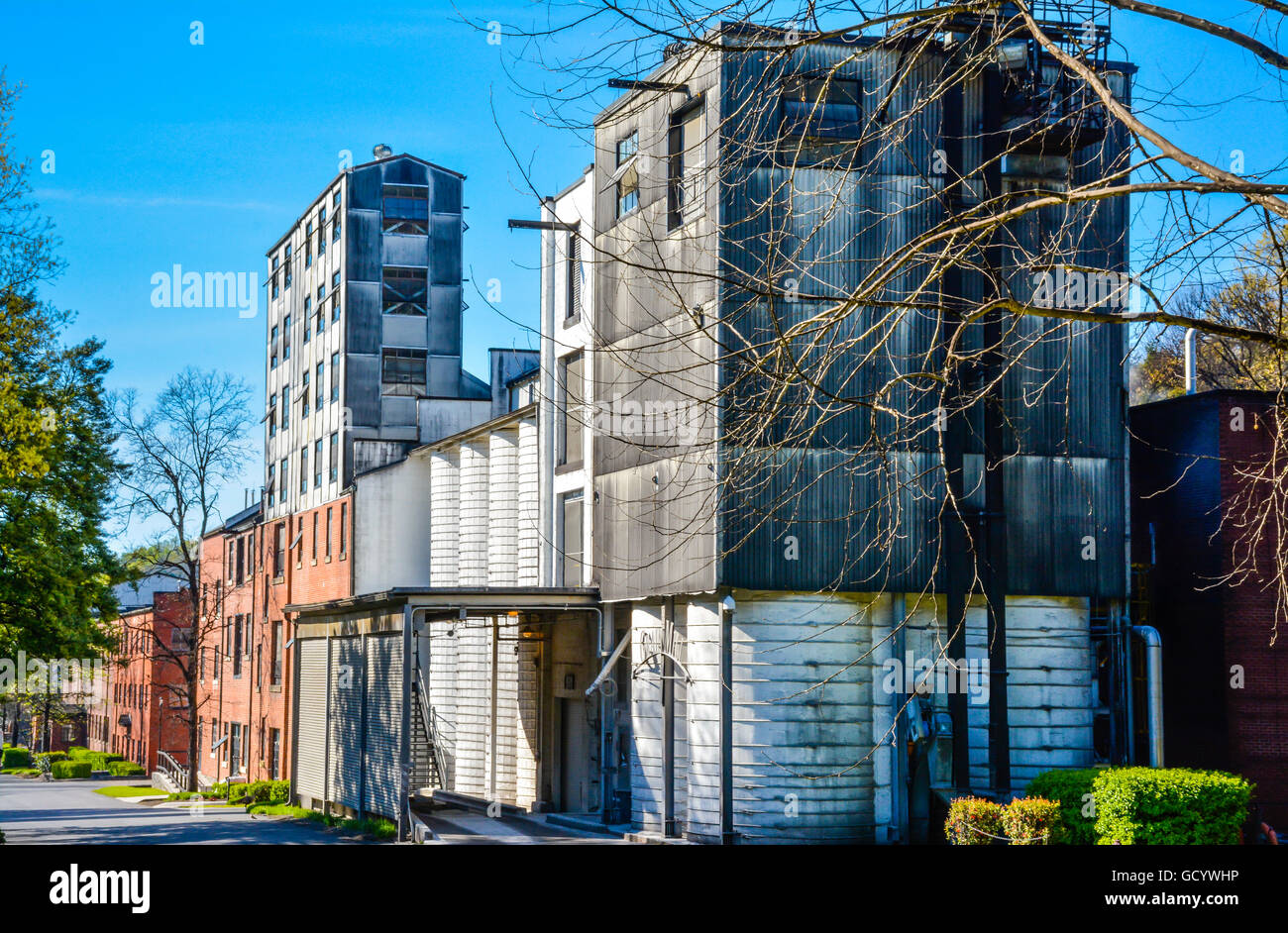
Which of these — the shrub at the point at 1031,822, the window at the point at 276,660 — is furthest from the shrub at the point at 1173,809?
the window at the point at 276,660

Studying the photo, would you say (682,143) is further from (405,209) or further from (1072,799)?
(405,209)

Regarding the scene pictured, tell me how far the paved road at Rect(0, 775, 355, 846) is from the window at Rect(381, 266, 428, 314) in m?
19.4

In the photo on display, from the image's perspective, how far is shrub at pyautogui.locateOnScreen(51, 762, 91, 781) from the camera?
80562 mm

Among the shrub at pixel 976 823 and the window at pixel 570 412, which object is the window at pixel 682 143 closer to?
the window at pixel 570 412

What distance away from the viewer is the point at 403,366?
51969 mm

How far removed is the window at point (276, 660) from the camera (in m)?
53.1

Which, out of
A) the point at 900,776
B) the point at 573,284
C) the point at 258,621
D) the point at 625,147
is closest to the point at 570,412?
the point at 573,284

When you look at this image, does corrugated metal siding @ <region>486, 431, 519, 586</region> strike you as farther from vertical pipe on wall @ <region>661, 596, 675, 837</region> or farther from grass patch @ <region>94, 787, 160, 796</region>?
grass patch @ <region>94, 787, 160, 796</region>

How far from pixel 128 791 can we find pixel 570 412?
132 ft

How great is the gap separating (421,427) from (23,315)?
21195mm

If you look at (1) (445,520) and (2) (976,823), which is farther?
(1) (445,520)
